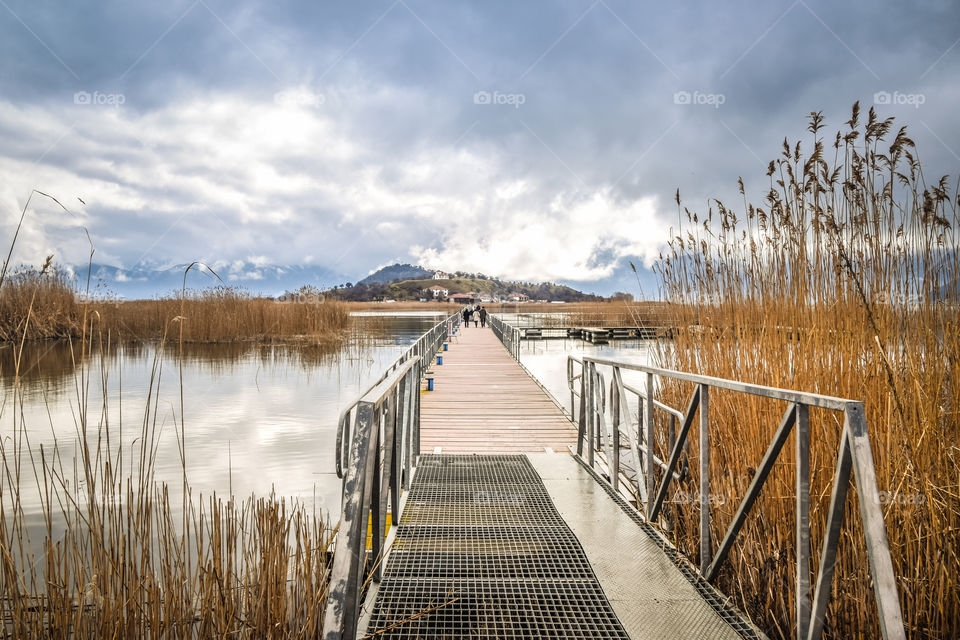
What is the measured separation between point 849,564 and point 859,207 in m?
1.91

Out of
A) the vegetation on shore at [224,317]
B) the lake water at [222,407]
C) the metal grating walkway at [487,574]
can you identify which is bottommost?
the lake water at [222,407]

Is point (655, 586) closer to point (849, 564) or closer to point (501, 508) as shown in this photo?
point (849, 564)

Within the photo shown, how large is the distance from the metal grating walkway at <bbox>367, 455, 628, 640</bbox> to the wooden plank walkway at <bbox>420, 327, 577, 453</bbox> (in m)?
2.21

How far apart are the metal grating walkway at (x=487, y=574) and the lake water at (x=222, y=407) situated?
855 mm

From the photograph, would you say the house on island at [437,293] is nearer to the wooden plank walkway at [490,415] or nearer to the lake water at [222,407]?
the lake water at [222,407]

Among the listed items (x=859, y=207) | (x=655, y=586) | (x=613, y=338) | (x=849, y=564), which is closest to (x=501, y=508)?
(x=655, y=586)

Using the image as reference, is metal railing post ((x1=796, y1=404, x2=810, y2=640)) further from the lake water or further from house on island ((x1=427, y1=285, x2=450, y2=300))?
house on island ((x1=427, y1=285, x2=450, y2=300))

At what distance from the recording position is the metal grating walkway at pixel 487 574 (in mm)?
2418

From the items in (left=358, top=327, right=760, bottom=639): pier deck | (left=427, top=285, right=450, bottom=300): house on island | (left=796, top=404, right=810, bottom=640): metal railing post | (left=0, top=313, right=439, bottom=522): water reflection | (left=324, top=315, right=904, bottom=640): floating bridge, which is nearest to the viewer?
(left=324, top=315, right=904, bottom=640): floating bridge

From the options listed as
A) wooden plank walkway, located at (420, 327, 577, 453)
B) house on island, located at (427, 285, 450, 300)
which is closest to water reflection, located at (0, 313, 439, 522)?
wooden plank walkway, located at (420, 327, 577, 453)

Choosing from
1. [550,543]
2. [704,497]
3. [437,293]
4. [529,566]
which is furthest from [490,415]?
[437,293]

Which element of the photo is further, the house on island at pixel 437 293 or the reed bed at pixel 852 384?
the house on island at pixel 437 293

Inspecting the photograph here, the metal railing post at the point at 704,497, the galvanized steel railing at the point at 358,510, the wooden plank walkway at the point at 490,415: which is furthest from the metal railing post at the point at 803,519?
the wooden plank walkway at the point at 490,415

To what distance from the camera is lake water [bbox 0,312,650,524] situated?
6781mm
